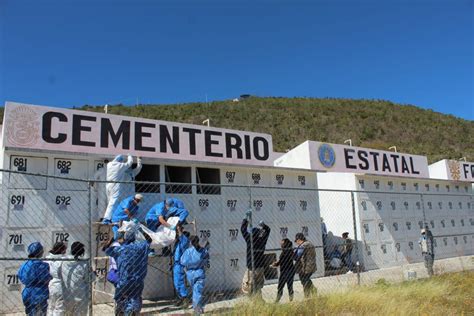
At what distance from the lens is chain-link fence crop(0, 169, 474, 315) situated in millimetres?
6312

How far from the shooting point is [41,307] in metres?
6.07

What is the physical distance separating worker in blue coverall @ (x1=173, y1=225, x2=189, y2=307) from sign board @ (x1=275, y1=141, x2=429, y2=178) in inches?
255

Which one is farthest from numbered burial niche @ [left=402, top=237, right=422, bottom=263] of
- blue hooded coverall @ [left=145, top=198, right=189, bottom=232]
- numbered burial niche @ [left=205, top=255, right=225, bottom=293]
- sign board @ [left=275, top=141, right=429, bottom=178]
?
blue hooded coverall @ [left=145, top=198, right=189, bottom=232]

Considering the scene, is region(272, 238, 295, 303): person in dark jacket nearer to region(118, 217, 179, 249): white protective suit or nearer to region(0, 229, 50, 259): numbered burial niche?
region(118, 217, 179, 249): white protective suit

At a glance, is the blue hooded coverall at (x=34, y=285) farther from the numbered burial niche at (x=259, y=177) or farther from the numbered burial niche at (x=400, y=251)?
the numbered burial niche at (x=400, y=251)

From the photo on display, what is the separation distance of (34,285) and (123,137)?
4.50 meters

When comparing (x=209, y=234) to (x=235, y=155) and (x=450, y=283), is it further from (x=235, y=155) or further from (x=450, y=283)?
(x=450, y=283)

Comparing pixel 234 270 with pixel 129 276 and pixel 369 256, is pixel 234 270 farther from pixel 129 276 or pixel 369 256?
pixel 369 256

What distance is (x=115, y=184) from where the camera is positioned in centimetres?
883

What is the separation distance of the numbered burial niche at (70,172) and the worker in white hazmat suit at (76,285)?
281cm

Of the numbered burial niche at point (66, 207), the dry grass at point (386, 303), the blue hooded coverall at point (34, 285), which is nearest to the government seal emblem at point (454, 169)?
the dry grass at point (386, 303)

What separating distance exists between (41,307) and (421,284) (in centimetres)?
718

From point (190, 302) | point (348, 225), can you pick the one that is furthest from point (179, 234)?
point (348, 225)

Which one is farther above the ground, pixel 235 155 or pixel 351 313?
pixel 235 155
